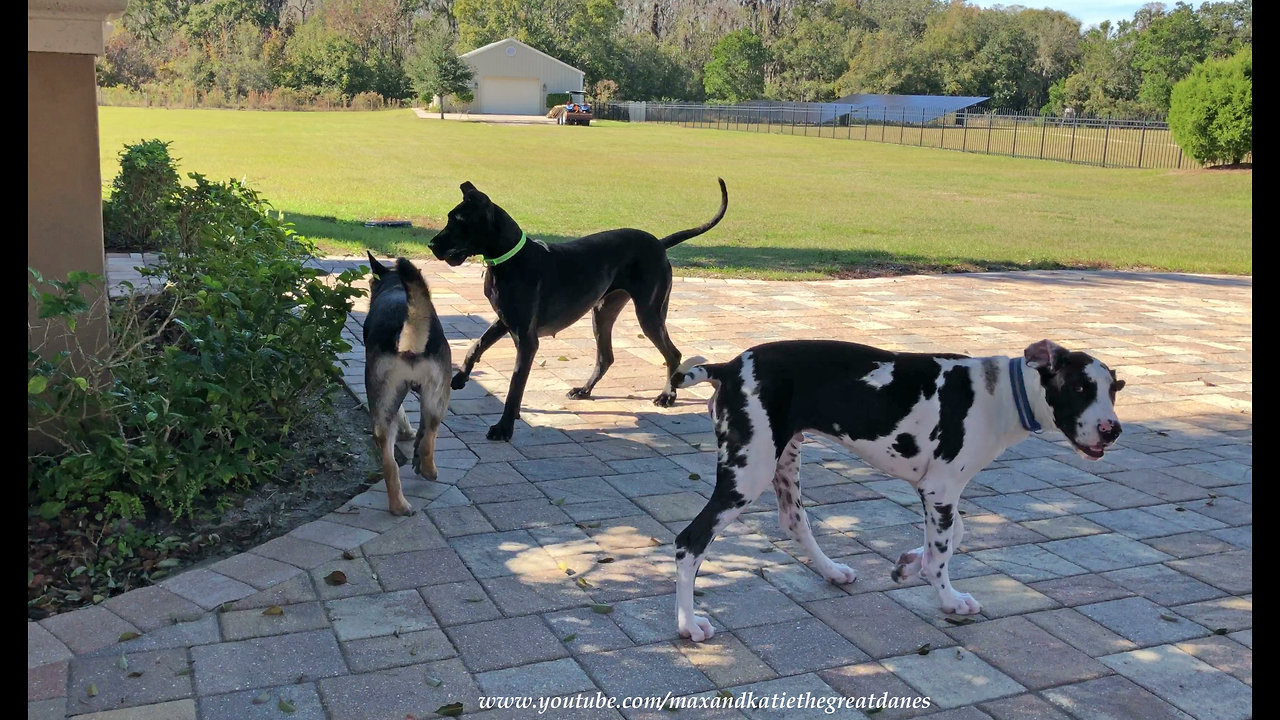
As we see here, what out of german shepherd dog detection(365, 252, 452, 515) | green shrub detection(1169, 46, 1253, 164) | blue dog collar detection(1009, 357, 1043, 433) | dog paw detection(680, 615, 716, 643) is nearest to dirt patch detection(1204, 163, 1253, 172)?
green shrub detection(1169, 46, 1253, 164)

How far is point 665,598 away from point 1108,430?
1.78 metres

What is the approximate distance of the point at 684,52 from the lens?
103m

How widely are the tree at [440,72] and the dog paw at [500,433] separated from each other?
2544 inches

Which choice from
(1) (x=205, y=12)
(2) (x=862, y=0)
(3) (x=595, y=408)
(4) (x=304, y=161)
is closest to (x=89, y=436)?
(3) (x=595, y=408)

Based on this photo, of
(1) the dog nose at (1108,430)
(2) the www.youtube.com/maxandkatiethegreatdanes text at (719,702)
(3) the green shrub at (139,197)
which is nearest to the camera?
(2) the www.youtube.com/maxandkatiethegreatdanes text at (719,702)

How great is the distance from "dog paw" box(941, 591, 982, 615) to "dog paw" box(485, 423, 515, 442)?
2.88m

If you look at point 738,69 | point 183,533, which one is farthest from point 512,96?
point 183,533

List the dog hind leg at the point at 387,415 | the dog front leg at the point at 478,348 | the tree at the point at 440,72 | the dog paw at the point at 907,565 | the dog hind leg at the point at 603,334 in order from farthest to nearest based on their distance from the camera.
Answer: the tree at the point at 440,72, the dog hind leg at the point at 603,334, the dog front leg at the point at 478,348, the dog hind leg at the point at 387,415, the dog paw at the point at 907,565

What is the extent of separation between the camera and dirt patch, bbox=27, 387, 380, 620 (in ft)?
13.3

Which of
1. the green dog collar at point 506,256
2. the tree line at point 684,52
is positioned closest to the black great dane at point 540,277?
the green dog collar at point 506,256

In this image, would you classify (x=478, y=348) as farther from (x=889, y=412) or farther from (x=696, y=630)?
(x=889, y=412)

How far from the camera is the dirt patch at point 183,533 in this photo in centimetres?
406

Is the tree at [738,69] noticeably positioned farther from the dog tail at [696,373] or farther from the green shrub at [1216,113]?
the dog tail at [696,373]

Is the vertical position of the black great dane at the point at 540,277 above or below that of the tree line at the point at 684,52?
below
